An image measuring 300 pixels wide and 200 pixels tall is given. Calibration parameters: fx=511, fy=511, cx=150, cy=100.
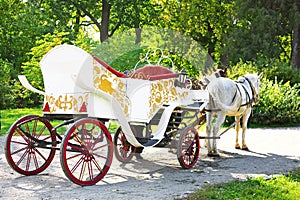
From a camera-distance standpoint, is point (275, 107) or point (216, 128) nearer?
point (216, 128)

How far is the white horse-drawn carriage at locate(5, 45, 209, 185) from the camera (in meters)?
6.38

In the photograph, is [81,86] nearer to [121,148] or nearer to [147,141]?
[147,141]

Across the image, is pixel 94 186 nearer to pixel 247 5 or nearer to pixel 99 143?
pixel 99 143

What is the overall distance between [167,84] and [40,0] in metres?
23.2

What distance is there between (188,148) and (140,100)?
1.09 meters

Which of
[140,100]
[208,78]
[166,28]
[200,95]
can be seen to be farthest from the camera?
[166,28]

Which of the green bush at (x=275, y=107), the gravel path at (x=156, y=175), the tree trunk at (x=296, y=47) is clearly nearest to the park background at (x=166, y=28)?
the tree trunk at (x=296, y=47)

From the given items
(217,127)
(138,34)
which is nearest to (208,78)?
(217,127)

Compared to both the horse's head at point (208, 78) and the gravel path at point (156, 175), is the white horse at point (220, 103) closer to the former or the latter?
the horse's head at point (208, 78)

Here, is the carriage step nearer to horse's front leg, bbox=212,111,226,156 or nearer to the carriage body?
the carriage body

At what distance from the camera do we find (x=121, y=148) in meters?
8.14

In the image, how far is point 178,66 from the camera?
27.6 ft

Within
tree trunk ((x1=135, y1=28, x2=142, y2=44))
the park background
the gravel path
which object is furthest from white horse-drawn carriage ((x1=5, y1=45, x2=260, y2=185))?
the park background

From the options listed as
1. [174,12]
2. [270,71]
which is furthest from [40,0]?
[270,71]
